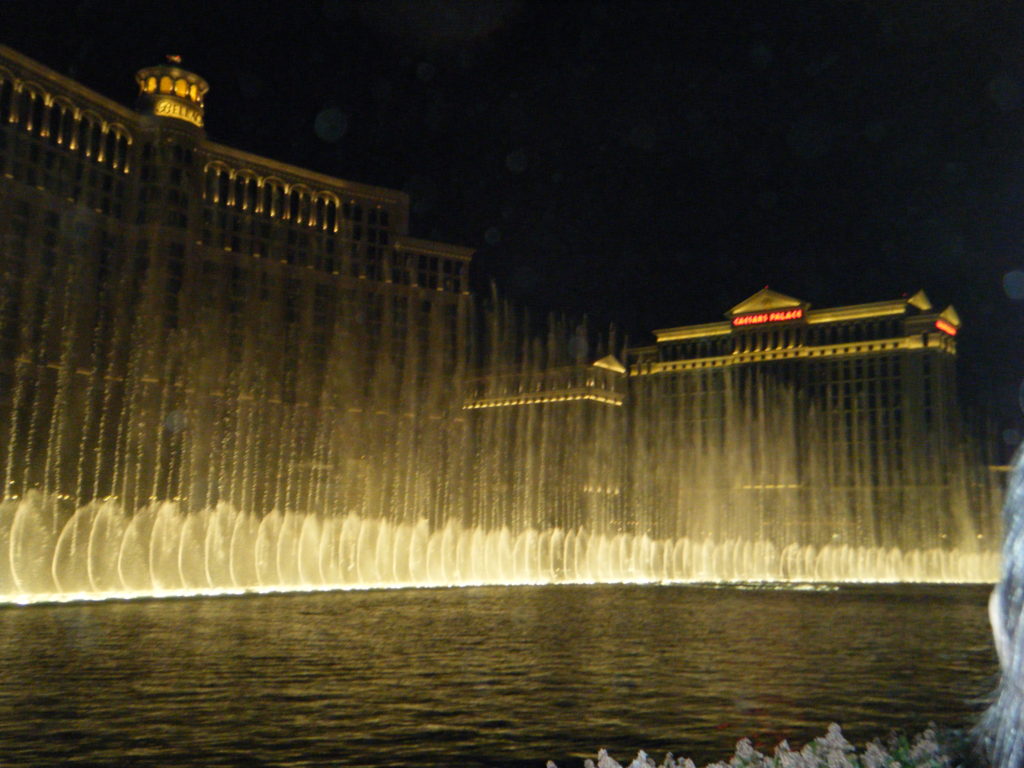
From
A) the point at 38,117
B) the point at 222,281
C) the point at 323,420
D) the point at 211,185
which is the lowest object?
the point at 323,420

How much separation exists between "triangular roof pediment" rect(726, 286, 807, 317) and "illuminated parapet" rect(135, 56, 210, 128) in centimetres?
6142

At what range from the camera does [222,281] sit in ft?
236

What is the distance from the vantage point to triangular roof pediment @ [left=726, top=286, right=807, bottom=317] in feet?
345

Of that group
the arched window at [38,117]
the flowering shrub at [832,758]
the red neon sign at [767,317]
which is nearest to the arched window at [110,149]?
the arched window at [38,117]

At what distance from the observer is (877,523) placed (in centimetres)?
A: 9162

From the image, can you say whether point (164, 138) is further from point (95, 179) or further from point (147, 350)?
point (147, 350)

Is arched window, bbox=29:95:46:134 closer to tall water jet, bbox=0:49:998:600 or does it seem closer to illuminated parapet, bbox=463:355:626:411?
tall water jet, bbox=0:49:998:600

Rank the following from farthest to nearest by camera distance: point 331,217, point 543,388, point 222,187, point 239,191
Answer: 1. point 543,388
2. point 331,217
3. point 239,191
4. point 222,187

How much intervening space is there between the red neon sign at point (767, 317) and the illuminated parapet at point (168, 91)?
61.3m

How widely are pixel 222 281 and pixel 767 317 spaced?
58261 mm

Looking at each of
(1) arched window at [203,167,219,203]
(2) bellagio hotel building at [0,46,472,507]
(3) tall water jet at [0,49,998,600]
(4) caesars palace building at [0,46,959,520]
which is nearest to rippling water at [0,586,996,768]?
(3) tall water jet at [0,49,998,600]

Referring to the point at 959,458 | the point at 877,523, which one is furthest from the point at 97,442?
the point at 959,458

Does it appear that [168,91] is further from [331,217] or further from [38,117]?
[331,217]

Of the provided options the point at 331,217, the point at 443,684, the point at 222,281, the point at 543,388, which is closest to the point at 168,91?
the point at 222,281
